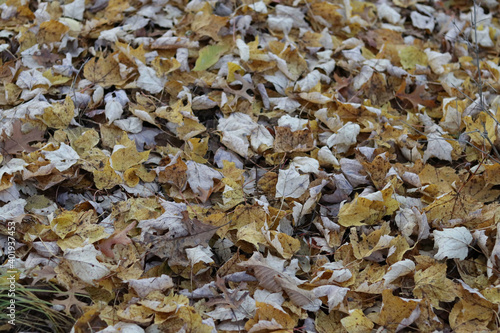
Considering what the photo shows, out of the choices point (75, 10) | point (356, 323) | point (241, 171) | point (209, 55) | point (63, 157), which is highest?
point (75, 10)

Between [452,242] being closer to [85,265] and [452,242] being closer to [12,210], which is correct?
[85,265]

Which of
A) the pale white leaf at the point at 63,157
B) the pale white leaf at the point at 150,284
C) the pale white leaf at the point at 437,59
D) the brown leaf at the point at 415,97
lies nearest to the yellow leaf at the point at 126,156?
the pale white leaf at the point at 63,157

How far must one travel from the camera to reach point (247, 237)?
167 cm

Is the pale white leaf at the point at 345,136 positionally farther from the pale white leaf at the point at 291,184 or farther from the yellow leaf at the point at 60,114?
the yellow leaf at the point at 60,114

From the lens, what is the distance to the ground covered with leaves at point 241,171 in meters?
1.53

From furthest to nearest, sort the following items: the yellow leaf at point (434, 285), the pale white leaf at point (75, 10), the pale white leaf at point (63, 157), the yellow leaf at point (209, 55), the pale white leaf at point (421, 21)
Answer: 1. the pale white leaf at point (421, 21)
2. the pale white leaf at point (75, 10)
3. the yellow leaf at point (209, 55)
4. the pale white leaf at point (63, 157)
5. the yellow leaf at point (434, 285)

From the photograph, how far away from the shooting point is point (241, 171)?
1.95 meters

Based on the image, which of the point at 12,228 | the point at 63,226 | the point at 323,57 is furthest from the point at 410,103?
the point at 12,228

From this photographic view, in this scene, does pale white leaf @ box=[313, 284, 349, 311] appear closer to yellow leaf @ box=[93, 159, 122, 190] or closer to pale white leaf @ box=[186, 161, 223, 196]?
pale white leaf @ box=[186, 161, 223, 196]

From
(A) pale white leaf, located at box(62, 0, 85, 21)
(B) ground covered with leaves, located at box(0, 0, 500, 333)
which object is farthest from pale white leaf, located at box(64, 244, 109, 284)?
(A) pale white leaf, located at box(62, 0, 85, 21)

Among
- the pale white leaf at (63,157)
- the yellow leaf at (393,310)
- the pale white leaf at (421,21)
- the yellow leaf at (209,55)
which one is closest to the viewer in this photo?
the yellow leaf at (393,310)

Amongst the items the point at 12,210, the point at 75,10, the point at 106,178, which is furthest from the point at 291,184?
the point at 75,10

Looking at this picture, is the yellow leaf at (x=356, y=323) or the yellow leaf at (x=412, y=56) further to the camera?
the yellow leaf at (x=412, y=56)

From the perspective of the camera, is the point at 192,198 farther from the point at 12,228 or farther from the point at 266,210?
the point at 12,228
